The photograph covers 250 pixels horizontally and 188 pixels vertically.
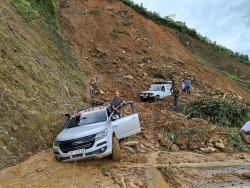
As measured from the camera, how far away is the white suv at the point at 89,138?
7.88m

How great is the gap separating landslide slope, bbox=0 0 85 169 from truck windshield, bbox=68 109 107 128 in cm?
132

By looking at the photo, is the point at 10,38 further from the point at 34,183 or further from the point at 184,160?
the point at 184,160

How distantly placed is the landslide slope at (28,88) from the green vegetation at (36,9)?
0.44ft

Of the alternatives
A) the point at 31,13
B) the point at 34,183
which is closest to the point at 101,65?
the point at 31,13

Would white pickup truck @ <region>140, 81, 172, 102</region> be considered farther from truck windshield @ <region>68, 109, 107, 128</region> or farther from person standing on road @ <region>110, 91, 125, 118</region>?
truck windshield @ <region>68, 109, 107, 128</region>

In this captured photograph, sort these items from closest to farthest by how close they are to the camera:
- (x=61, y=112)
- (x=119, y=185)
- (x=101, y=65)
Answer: (x=119, y=185), (x=61, y=112), (x=101, y=65)

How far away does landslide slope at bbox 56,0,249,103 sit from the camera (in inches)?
925

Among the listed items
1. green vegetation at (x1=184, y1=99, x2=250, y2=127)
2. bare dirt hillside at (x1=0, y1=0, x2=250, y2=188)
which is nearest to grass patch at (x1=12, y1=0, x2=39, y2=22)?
bare dirt hillside at (x1=0, y1=0, x2=250, y2=188)

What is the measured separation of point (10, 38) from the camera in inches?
533

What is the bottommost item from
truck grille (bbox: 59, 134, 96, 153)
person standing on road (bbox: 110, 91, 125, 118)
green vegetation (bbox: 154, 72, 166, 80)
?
truck grille (bbox: 59, 134, 96, 153)

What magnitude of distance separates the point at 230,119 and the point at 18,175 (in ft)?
33.3

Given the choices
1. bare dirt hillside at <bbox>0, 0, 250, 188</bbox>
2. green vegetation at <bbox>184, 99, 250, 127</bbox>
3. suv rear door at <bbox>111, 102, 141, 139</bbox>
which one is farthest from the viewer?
green vegetation at <bbox>184, 99, 250, 127</bbox>

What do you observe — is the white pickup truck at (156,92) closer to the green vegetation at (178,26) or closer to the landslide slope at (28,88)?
the landslide slope at (28,88)

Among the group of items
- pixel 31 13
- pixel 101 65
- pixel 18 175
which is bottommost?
pixel 18 175
